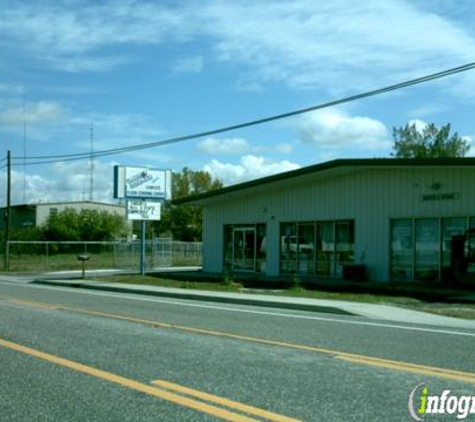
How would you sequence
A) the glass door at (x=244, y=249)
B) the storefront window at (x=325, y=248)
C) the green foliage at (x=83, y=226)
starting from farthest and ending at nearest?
the green foliage at (x=83, y=226) < the glass door at (x=244, y=249) < the storefront window at (x=325, y=248)

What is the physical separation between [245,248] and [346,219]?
22.1 ft

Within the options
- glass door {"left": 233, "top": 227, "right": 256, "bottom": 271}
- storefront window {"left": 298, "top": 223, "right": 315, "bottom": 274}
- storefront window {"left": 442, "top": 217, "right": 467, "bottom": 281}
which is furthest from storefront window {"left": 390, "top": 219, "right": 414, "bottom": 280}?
glass door {"left": 233, "top": 227, "right": 256, "bottom": 271}

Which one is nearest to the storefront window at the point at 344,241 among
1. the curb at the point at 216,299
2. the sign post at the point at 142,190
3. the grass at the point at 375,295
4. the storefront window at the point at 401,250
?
the storefront window at the point at 401,250

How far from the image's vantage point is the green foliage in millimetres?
69750

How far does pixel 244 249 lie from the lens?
107 feet

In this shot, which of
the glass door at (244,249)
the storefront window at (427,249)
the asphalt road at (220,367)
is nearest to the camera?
the asphalt road at (220,367)

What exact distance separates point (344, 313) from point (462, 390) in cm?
860

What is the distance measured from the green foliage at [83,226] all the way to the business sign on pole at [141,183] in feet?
128

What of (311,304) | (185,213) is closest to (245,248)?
(311,304)

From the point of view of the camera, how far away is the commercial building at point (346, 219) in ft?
79.3

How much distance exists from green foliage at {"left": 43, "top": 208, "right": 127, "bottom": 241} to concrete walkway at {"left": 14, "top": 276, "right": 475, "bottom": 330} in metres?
47.1

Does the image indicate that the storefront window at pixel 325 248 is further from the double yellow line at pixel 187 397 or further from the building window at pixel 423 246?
the double yellow line at pixel 187 397

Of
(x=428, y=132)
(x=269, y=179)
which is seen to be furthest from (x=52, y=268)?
(x=428, y=132)

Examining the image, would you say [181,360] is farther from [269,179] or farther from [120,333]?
[269,179]
